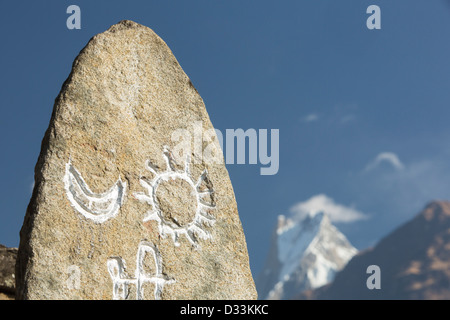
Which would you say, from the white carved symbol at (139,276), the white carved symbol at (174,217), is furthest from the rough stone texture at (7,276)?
the white carved symbol at (174,217)

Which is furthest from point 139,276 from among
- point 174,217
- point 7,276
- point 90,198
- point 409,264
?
→ point 409,264

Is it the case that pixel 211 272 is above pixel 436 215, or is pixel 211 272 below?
below

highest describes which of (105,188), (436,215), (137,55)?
(436,215)

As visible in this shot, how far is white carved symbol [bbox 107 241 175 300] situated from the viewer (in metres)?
6.39

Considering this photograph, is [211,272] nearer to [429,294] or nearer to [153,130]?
[153,130]

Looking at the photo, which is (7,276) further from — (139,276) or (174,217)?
(174,217)

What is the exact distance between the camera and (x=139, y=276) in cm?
656

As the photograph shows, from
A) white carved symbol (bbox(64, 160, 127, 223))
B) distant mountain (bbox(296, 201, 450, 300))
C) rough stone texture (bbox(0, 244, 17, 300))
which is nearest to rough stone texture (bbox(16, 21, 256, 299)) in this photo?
white carved symbol (bbox(64, 160, 127, 223))

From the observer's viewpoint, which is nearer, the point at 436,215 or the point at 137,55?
the point at 137,55

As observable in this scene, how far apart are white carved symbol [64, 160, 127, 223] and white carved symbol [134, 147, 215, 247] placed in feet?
0.85
